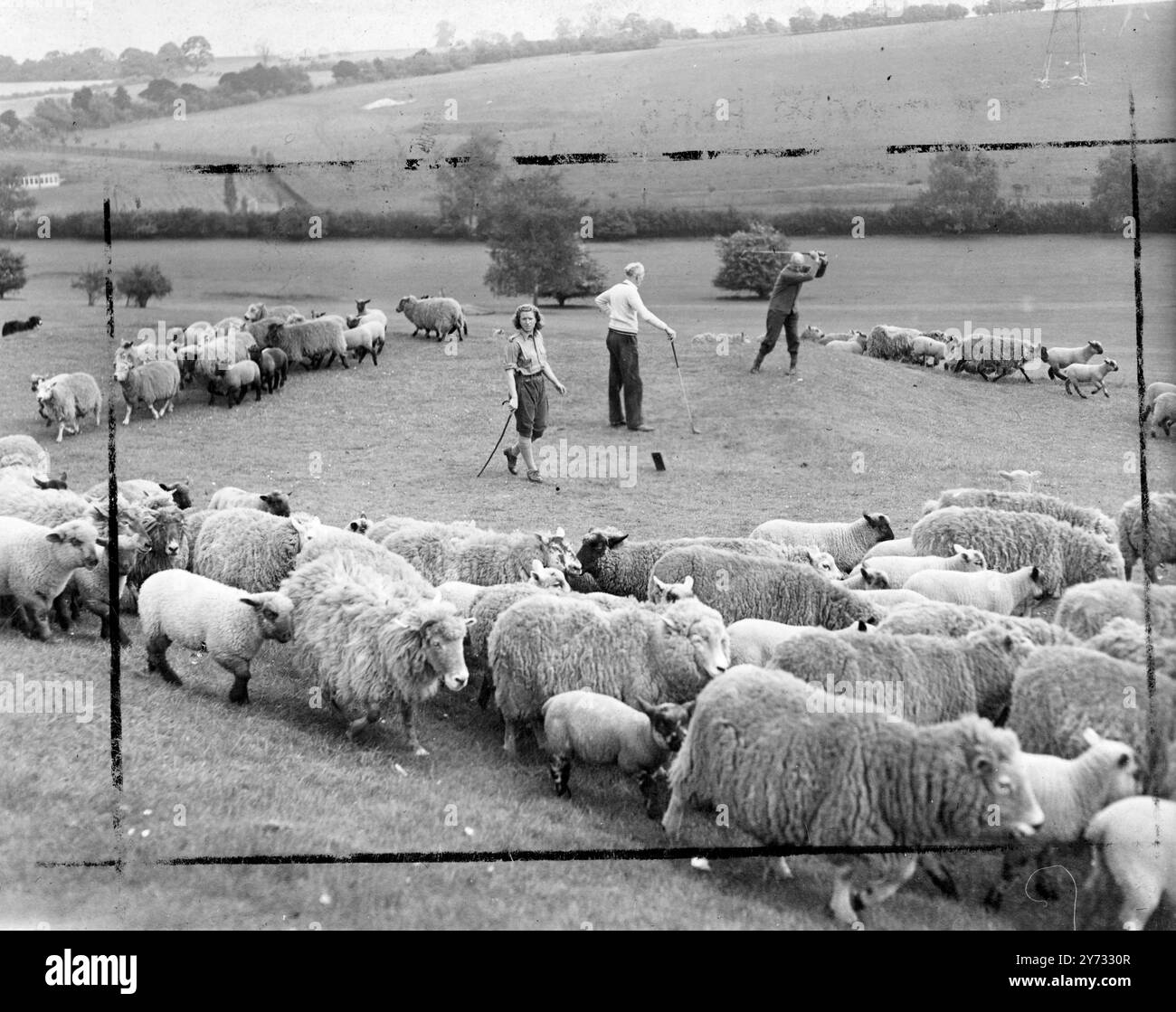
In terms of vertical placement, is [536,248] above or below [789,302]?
above

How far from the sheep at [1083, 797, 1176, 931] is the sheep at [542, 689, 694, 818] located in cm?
262

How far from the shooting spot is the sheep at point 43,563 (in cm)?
976

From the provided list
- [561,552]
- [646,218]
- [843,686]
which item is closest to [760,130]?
[646,218]

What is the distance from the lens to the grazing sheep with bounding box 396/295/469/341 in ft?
80.8

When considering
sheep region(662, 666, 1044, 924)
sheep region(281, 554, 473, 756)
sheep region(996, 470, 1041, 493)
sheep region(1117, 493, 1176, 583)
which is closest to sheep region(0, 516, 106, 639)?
sheep region(281, 554, 473, 756)

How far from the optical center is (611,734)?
25.9ft

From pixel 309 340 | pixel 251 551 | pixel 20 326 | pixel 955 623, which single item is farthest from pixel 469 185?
pixel 955 623

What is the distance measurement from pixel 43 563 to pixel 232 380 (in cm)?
1034

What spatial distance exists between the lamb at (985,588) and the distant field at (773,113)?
75.1 ft

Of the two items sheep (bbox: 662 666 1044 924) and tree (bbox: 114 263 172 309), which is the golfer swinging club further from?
tree (bbox: 114 263 172 309)

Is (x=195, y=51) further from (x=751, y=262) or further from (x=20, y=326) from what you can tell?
(x=751, y=262)

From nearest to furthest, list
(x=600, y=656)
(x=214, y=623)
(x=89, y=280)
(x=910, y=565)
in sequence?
(x=600, y=656) < (x=214, y=623) < (x=910, y=565) < (x=89, y=280)

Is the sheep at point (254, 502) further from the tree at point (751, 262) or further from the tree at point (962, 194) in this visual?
the tree at point (962, 194)

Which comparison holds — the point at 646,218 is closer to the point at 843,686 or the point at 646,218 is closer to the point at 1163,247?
the point at 1163,247
